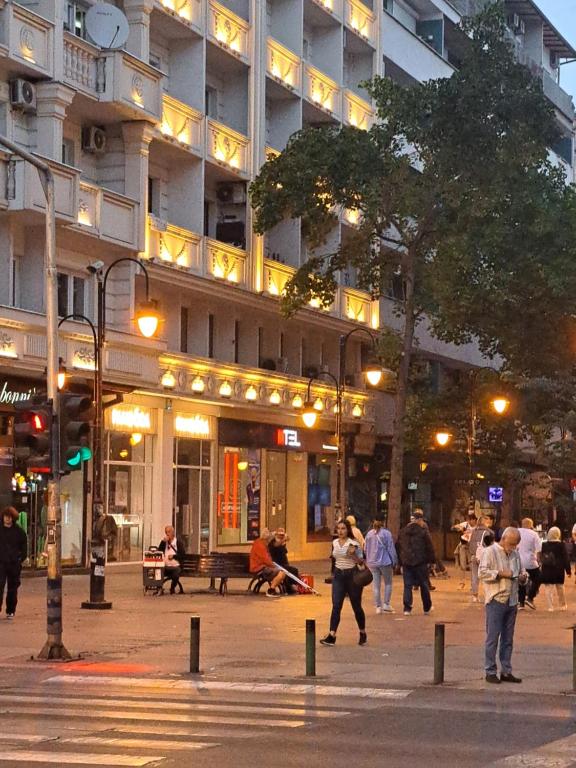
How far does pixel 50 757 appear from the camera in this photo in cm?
1141

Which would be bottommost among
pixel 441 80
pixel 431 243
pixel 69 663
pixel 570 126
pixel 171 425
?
pixel 69 663

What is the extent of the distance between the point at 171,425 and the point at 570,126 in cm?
4314

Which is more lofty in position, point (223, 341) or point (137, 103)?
point (137, 103)

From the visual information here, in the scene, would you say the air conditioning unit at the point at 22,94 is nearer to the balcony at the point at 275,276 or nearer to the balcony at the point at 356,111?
the balcony at the point at 275,276

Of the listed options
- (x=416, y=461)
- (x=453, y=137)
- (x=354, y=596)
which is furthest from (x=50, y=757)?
(x=416, y=461)

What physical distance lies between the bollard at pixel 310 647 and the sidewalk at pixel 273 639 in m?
0.15

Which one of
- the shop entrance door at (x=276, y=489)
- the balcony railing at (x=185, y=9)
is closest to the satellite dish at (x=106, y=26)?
the balcony railing at (x=185, y=9)

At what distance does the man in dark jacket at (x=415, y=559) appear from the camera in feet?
92.3

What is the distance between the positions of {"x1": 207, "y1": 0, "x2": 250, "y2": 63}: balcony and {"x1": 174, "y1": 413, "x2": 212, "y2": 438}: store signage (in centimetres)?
965

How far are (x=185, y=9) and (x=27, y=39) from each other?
7719mm

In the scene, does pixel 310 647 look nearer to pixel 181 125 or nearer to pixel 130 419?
pixel 130 419

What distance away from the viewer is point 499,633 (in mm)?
17516

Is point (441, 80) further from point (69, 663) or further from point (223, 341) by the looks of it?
point (69, 663)

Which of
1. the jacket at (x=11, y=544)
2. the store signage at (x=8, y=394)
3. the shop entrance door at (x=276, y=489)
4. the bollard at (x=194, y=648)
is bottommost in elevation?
the bollard at (x=194, y=648)
